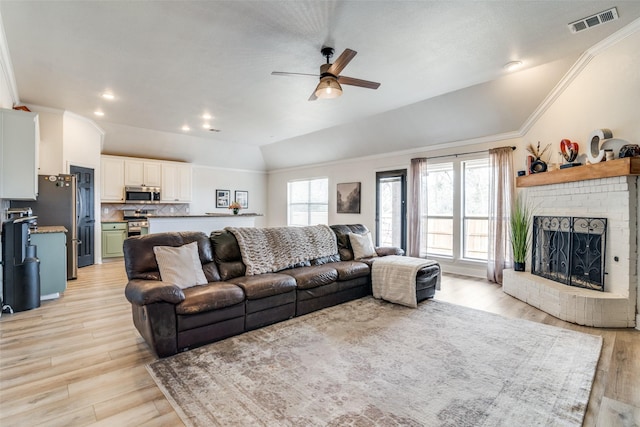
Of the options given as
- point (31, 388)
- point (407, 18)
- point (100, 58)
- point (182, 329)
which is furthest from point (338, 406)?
point (100, 58)

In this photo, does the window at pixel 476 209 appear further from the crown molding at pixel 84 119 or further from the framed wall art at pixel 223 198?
the crown molding at pixel 84 119

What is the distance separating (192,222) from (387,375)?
4626 millimetres

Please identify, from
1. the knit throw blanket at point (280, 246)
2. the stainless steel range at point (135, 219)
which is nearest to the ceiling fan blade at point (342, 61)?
the knit throw blanket at point (280, 246)

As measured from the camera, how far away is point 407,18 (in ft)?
8.81

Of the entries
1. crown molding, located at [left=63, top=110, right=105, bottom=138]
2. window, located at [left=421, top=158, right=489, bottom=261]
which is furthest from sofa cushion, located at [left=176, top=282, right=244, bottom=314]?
crown molding, located at [left=63, top=110, right=105, bottom=138]

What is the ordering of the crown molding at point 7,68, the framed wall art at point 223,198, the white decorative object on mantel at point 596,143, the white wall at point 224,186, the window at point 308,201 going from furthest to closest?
the framed wall art at point 223,198 < the white wall at point 224,186 < the window at point 308,201 < the white decorative object on mantel at point 596,143 < the crown molding at point 7,68

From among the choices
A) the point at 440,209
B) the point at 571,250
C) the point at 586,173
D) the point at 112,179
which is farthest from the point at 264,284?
the point at 112,179

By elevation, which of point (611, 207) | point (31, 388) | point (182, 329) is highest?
point (611, 207)

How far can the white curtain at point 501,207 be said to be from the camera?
5.07 meters

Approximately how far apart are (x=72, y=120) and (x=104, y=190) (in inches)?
71.0

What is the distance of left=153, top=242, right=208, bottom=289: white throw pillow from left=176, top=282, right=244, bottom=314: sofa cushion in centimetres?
12

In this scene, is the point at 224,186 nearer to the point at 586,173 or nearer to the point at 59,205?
the point at 59,205

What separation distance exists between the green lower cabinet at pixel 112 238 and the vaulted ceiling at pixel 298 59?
87.2 inches

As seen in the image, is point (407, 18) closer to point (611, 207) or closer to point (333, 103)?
point (333, 103)
